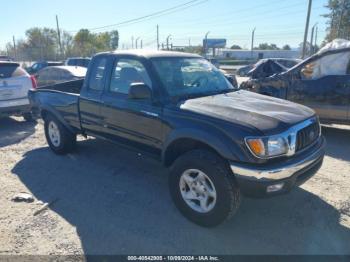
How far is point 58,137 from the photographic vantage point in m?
6.11

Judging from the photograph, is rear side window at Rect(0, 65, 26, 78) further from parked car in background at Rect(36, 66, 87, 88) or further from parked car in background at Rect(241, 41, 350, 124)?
parked car in background at Rect(241, 41, 350, 124)

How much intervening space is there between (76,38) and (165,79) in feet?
168

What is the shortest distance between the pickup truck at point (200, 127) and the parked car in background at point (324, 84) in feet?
9.99

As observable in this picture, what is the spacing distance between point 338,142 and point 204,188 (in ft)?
14.6

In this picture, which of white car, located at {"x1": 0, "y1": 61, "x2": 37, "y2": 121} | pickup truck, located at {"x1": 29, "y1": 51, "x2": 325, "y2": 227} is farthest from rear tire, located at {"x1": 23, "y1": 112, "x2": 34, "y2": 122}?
pickup truck, located at {"x1": 29, "y1": 51, "x2": 325, "y2": 227}

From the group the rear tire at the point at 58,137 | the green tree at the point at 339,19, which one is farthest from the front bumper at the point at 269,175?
the green tree at the point at 339,19

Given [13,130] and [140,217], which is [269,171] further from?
[13,130]

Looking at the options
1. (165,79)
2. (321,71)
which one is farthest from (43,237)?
(321,71)

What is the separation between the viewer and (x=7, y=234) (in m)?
3.62

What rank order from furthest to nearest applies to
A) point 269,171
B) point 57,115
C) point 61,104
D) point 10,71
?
point 10,71 → point 57,115 → point 61,104 → point 269,171

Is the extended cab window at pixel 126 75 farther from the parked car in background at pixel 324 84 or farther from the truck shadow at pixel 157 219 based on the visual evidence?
the parked car in background at pixel 324 84

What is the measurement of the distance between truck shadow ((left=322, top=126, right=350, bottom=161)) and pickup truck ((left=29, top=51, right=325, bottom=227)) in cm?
234

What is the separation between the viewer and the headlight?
10.4ft

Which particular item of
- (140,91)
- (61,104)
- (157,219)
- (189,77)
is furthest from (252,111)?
(61,104)
